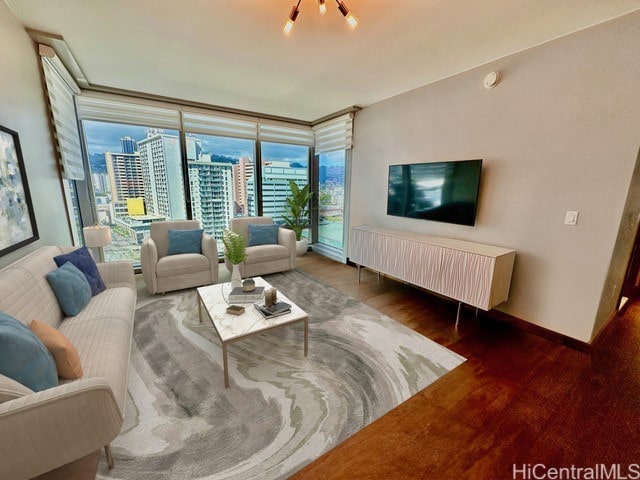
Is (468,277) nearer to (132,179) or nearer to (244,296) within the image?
(244,296)

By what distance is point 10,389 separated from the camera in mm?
934

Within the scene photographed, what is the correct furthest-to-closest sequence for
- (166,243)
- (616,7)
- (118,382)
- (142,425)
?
(166,243), (616,7), (142,425), (118,382)

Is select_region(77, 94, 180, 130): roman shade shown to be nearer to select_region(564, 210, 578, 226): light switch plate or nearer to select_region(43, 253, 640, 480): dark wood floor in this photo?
select_region(43, 253, 640, 480): dark wood floor

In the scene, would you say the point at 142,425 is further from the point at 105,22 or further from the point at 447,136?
the point at 447,136

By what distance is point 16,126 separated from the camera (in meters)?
1.97

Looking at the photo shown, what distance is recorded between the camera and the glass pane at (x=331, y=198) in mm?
4750

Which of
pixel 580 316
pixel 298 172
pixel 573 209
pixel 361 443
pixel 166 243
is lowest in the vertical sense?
pixel 361 443

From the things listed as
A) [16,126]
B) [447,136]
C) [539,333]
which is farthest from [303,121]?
[539,333]

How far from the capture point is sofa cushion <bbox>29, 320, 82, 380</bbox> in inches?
48.6

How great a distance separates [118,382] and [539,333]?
3.24 metres

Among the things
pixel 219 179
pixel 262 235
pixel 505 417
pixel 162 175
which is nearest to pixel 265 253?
pixel 262 235

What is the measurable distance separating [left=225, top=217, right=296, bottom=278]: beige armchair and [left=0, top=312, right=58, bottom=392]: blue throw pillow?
7.81ft

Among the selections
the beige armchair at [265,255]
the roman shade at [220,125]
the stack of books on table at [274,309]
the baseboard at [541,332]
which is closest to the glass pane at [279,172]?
the roman shade at [220,125]

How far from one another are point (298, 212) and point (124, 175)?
2651mm
